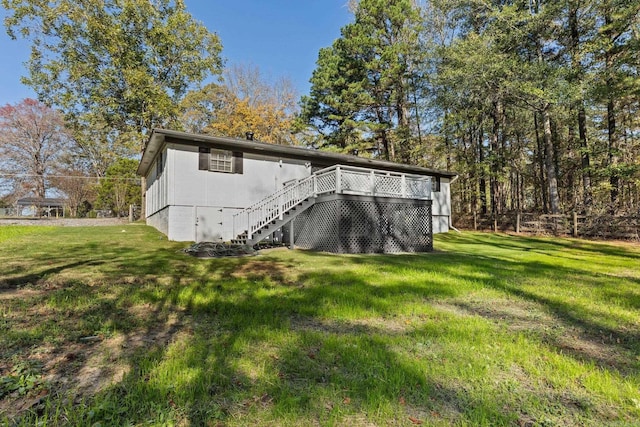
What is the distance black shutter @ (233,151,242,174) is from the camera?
1210 cm

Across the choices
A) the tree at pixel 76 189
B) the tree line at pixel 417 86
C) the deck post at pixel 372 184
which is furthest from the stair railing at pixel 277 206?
the tree at pixel 76 189

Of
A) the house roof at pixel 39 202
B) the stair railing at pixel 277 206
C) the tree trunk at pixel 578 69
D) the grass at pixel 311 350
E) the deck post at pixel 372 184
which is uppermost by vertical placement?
the tree trunk at pixel 578 69

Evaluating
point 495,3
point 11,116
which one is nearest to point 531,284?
point 495,3

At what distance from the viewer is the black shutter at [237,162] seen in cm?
1210

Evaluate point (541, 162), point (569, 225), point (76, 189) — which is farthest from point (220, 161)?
point (76, 189)

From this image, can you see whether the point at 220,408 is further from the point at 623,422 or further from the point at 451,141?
the point at 451,141

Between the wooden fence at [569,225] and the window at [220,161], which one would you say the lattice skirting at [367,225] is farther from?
the wooden fence at [569,225]

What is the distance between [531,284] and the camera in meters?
5.61

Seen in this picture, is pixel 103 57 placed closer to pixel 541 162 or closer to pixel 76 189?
pixel 76 189

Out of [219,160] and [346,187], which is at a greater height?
[219,160]

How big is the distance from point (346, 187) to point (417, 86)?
17.9m

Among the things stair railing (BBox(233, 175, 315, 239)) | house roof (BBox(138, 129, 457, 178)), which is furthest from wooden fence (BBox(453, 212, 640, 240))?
stair railing (BBox(233, 175, 315, 239))

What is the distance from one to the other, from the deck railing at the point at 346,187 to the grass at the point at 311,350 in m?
4.89

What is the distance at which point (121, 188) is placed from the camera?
95.6 ft
